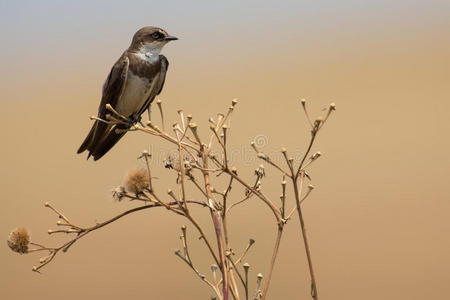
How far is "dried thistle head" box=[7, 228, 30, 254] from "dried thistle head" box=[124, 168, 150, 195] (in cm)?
26

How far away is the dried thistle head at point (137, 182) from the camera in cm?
130

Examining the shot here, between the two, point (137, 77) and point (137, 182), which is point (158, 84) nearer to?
point (137, 77)

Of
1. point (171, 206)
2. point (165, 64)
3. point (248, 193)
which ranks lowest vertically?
point (171, 206)

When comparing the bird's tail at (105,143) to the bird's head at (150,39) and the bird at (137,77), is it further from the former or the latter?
the bird's head at (150,39)

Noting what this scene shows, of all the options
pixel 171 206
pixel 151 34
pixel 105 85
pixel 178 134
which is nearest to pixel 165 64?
pixel 151 34

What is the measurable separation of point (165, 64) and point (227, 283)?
240cm

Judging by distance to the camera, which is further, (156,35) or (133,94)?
(156,35)

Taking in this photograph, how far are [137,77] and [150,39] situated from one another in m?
0.28

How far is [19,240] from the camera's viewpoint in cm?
127

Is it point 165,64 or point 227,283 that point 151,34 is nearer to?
point 165,64

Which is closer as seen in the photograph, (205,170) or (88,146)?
(205,170)

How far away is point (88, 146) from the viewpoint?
108 inches

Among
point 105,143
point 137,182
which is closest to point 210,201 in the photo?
point 137,182

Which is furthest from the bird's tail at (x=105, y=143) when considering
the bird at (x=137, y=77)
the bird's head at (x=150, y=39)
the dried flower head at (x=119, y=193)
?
the dried flower head at (x=119, y=193)
